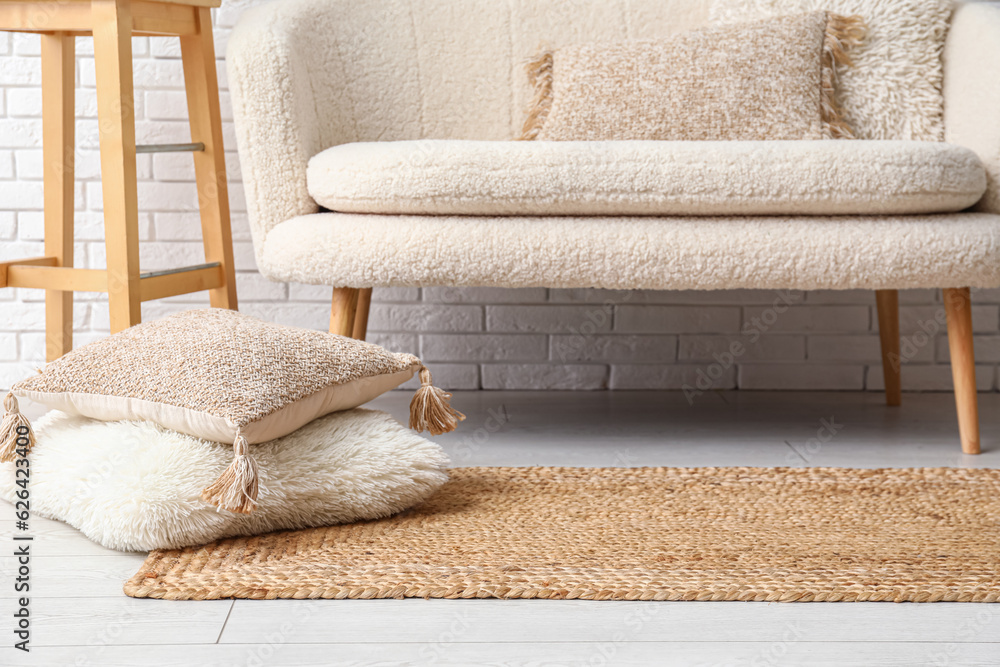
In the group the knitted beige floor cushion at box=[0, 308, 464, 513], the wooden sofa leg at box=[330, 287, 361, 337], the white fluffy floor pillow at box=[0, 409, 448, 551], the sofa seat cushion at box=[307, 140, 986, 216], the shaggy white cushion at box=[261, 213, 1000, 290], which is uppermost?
the sofa seat cushion at box=[307, 140, 986, 216]

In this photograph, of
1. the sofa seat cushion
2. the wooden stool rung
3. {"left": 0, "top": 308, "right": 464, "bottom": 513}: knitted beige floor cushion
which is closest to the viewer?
{"left": 0, "top": 308, "right": 464, "bottom": 513}: knitted beige floor cushion

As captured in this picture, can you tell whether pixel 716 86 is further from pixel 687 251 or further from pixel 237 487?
pixel 237 487

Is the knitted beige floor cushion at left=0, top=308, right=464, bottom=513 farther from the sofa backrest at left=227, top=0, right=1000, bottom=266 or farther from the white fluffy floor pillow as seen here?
the sofa backrest at left=227, top=0, right=1000, bottom=266

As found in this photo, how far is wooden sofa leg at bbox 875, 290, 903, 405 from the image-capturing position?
1738 millimetres

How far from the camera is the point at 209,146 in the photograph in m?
1.70

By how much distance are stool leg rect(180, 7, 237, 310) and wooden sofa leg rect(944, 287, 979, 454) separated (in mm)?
1218

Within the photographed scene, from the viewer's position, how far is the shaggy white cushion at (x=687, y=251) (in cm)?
133

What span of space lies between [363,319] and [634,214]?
0.55m

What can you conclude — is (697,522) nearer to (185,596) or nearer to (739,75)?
(185,596)

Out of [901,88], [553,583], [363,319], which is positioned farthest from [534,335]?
[553,583]

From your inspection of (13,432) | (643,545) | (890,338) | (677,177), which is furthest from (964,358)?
(13,432)

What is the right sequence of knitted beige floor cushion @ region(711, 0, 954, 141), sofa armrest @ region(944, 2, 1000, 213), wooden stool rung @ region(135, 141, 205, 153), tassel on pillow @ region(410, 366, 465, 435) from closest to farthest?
tassel on pillow @ region(410, 366, 465, 435) < sofa armrest @ region(944, 2, 1000, 213) < wooden stool rung @ region(135, 141, 205, 153) < knitted beige floor cushion @ region(711, 0, 954, 141)

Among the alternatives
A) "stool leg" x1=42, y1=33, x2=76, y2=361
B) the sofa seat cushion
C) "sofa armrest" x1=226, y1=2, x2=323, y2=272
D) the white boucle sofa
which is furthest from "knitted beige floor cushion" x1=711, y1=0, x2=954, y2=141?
"stool leg" x1=42, y1=33, x2=76, y2=361

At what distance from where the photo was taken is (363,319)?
1651mm
